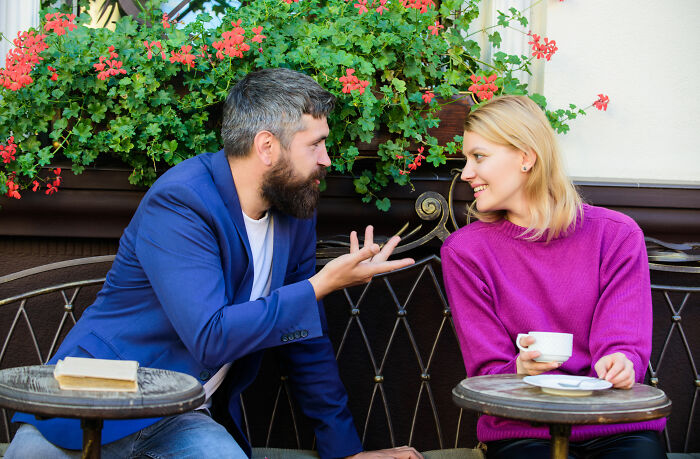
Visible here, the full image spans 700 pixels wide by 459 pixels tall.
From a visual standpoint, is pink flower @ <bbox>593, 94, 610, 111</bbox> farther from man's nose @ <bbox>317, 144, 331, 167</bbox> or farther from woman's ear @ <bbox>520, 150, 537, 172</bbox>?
man's nose @ <bbox>317, 144, 331, 167</bbox>

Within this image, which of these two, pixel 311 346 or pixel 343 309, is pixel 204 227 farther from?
pixel 343 309

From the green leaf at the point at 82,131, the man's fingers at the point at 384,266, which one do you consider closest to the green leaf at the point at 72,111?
the green leaf at the point at 82,131

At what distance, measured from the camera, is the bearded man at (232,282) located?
2064 millimetres

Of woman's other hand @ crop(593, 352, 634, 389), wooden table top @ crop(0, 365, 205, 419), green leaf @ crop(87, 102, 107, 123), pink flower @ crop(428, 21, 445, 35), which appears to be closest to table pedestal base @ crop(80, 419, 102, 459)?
wooden table top @ crop(0, 365, 205, 419)

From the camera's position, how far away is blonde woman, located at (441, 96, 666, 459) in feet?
7.38

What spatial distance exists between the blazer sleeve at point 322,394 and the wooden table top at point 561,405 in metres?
0.81

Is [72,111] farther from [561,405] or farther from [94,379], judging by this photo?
[561,405]

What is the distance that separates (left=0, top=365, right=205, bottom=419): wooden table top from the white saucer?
79 cm

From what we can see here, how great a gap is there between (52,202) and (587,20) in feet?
7.52

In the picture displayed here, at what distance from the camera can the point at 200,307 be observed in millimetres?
2047

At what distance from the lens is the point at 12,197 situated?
2863 mm

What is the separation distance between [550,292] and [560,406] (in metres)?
0.78

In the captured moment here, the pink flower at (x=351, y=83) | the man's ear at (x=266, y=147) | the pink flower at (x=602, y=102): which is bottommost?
the man's ear at (x=266, y=147)

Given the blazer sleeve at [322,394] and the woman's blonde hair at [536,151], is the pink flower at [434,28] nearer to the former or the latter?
the woman's blonde hair at [536,151]
